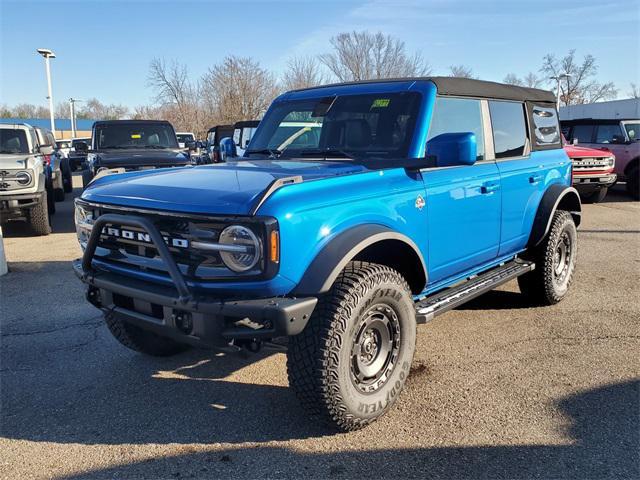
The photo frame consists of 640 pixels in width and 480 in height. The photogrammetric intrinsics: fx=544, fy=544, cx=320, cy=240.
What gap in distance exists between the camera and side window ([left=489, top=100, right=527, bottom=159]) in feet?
14.7

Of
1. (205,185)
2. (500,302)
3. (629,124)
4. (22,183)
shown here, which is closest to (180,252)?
(205,185)

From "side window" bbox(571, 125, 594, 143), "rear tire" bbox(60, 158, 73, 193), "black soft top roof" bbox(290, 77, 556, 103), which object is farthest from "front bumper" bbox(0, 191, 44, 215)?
"side window" bbox(571, 125, 594, 143)

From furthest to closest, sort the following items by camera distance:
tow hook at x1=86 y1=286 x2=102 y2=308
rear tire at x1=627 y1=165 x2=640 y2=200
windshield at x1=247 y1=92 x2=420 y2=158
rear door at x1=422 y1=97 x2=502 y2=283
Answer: rear tire at x1=627 y1=165 x2=640 y2=200
windshield at x1=247 y1=92 x2=420 y2=158
rear door at x1=422 y1=97 x2=502 y2=283
tow hook at x1=86 y1=286 x2=102 y2=308

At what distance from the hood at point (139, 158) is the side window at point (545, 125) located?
6039 mm

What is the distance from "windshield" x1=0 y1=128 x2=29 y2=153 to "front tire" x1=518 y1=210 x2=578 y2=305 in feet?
29.6

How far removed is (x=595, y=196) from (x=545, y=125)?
9.33 metres

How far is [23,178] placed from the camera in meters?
8.73

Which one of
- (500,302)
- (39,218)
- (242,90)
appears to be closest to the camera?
(500,302)

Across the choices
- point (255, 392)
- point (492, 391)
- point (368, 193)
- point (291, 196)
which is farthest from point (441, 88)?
point (255, 392)

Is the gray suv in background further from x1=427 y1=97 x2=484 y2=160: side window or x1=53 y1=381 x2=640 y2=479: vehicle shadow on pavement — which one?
x1=427 y1=97 x2=484 y2=160: side window

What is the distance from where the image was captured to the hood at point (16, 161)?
876 centimetres

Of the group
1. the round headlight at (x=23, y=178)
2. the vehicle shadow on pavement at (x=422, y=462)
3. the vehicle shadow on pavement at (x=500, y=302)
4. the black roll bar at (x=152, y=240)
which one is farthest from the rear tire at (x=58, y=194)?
the vehicle shadow on pavement at (x=422, y=462)

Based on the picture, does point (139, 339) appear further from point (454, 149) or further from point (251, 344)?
point (454, 149)

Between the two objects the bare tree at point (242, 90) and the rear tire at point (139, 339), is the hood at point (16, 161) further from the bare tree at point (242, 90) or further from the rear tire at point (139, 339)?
the bare tree at point (242, 90)
